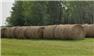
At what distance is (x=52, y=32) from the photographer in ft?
43.6

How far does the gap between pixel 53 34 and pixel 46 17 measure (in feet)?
7.11

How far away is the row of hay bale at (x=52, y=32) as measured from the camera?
1271cm

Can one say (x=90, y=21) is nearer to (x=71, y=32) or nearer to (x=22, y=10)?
(x=71, y=32)

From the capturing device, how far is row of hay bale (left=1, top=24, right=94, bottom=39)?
12.7 meters

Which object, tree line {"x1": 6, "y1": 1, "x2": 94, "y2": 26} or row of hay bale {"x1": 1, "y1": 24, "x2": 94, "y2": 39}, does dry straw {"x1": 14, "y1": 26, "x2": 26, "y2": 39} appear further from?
tree line {"x1": 6, "y1": 1, "x2": 94, "y2": 26}

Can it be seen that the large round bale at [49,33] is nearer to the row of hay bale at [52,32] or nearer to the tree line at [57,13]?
the row of hay bale at [52,32]

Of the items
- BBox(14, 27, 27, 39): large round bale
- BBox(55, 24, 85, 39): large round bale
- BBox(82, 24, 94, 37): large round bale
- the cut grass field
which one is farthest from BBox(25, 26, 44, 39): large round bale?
the cut grass field

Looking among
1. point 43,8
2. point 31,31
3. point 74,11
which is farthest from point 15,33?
point 74,11

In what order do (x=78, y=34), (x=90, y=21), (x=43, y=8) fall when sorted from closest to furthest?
(x=78, y=34) → (x=43, y=8) → (x=90, y=21)

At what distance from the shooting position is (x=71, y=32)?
503 inches

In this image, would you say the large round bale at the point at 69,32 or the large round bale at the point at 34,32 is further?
the large round bale at the point at 34,32

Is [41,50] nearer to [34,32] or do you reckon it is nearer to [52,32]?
[52,32]

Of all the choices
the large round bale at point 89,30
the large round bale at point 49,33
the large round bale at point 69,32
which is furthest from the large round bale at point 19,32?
the large round bale at point 89,30

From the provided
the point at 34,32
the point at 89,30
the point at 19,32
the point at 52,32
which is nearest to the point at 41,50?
the point at 52,32
